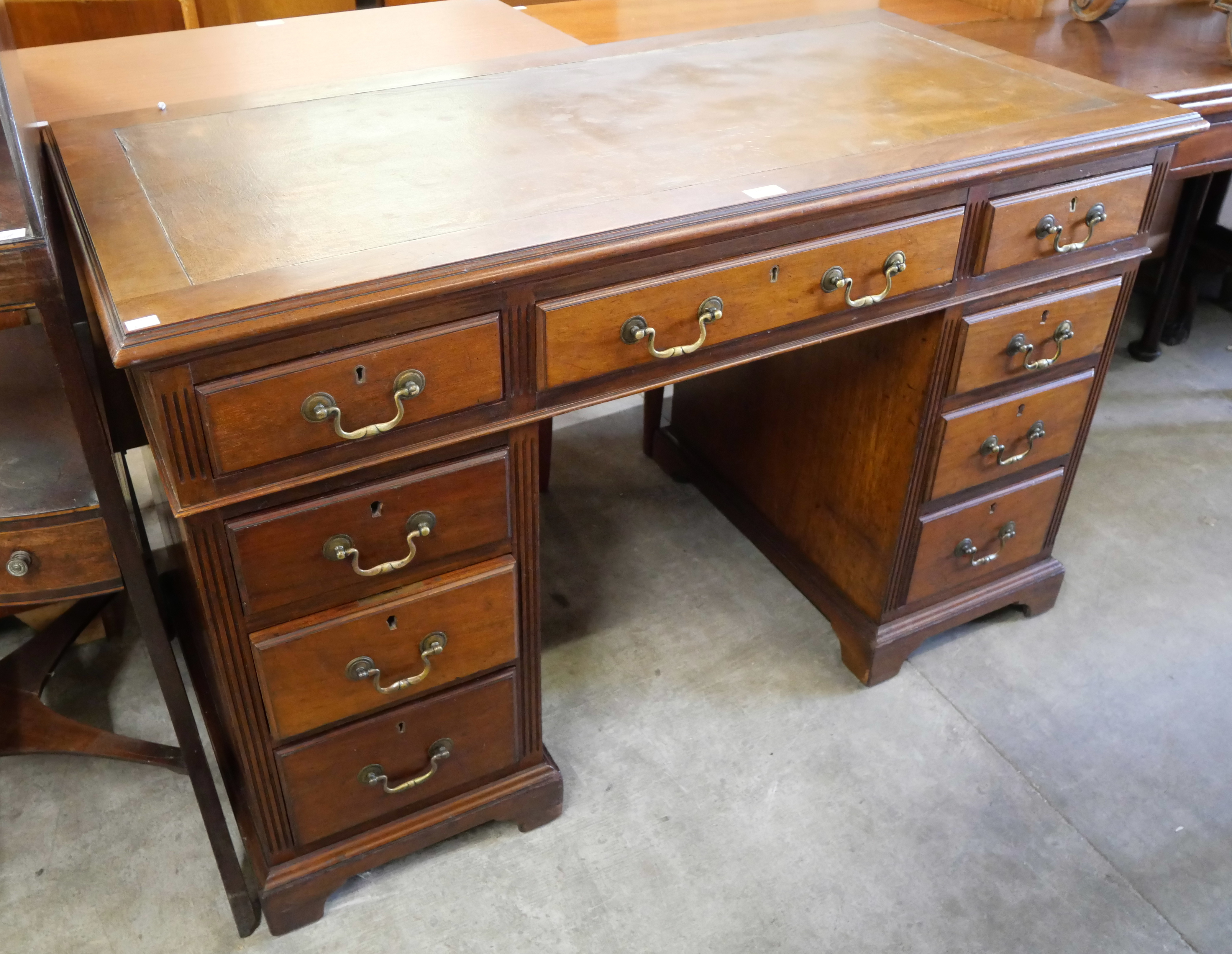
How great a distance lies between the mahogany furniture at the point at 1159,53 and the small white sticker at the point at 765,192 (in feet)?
2.69

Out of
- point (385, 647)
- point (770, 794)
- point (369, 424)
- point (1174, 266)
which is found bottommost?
point (770, 794)

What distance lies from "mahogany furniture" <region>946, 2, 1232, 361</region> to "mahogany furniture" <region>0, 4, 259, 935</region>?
1555 mm

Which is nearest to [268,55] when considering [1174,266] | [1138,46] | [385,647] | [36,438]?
[36,438]

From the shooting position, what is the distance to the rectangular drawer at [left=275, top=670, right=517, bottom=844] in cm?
137

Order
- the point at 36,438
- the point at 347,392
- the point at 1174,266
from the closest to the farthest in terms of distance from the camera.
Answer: the point at 347,392 < the point at 36,438 < the point at 1174,266

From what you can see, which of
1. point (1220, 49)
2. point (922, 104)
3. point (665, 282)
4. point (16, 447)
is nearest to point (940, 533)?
point (922, 104)

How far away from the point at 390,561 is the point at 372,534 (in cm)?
5

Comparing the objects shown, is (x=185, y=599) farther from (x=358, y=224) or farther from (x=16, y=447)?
(x=358, y=224)

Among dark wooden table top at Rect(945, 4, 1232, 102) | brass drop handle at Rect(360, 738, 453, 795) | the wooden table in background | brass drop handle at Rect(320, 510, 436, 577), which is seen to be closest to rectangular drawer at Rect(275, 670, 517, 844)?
brass drop handle at Rect(360, 738, 453, 795)

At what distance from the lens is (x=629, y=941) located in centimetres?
146

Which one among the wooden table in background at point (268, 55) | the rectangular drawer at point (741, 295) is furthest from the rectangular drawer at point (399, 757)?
the wooden table in background at point (268, 55)

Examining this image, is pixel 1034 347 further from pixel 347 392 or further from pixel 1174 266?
pixel 1174 266

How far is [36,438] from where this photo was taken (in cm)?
129

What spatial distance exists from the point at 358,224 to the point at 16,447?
1.70 ft
